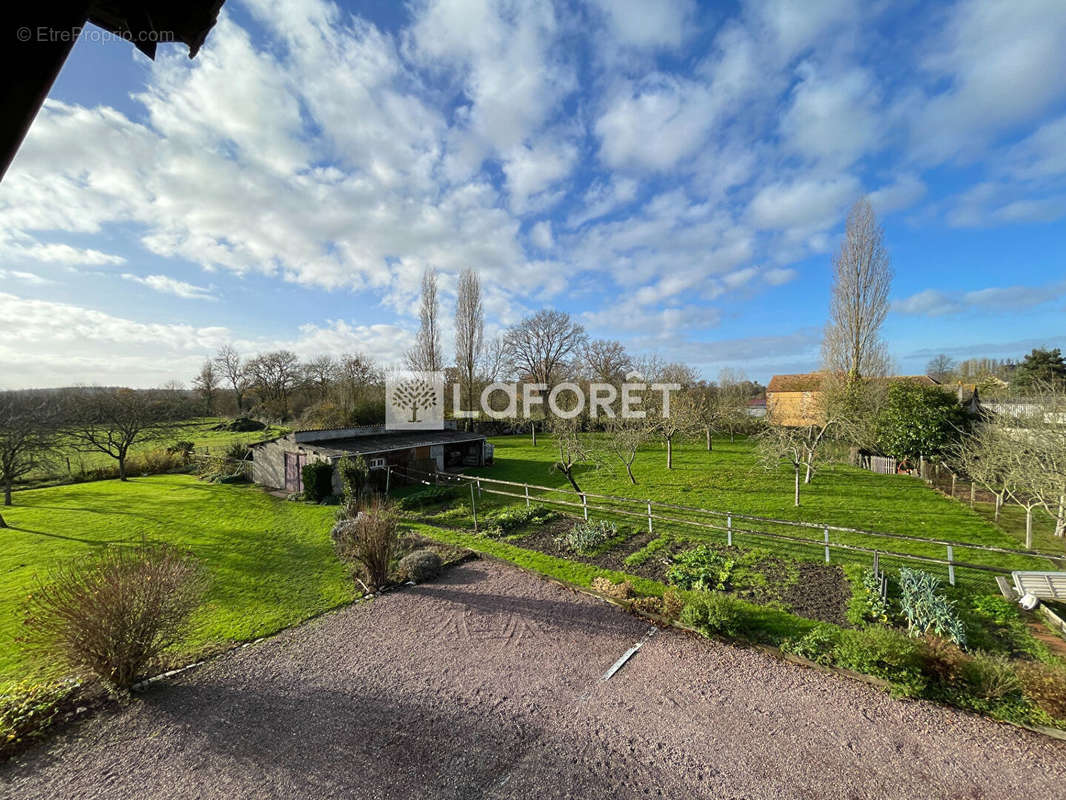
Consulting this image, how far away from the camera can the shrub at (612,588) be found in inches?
302

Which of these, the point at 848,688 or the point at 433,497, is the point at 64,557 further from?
the point at 848,688

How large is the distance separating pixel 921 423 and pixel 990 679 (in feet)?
57.1

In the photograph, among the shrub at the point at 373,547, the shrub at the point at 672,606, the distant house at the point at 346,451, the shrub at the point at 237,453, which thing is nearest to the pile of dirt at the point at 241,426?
the shrub at the point at 237,453

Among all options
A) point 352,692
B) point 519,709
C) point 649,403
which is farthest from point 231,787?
point 649,403

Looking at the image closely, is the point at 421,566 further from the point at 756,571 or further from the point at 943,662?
the point at 943,662

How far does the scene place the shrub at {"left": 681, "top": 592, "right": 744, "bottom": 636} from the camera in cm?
634

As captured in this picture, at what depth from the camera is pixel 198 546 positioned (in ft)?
38.5

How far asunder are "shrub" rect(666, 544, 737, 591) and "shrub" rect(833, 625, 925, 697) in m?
2.44

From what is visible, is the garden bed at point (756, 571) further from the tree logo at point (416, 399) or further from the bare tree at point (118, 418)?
the bare tree at point (118, 418)

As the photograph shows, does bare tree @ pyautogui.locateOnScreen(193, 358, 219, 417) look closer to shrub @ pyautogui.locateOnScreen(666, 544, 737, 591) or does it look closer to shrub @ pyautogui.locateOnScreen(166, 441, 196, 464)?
shrub @ pyautogui.locateOnScreen(166, 441, 196, 464)

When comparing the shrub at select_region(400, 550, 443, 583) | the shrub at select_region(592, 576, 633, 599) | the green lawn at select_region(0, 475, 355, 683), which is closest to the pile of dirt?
the green lawn at select_region(0, 475, 355, 683)

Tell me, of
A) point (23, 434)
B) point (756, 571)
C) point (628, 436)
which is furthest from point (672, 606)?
point (23, 434)

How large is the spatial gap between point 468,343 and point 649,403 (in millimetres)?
15734

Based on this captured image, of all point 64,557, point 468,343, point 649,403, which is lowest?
point 64,557
